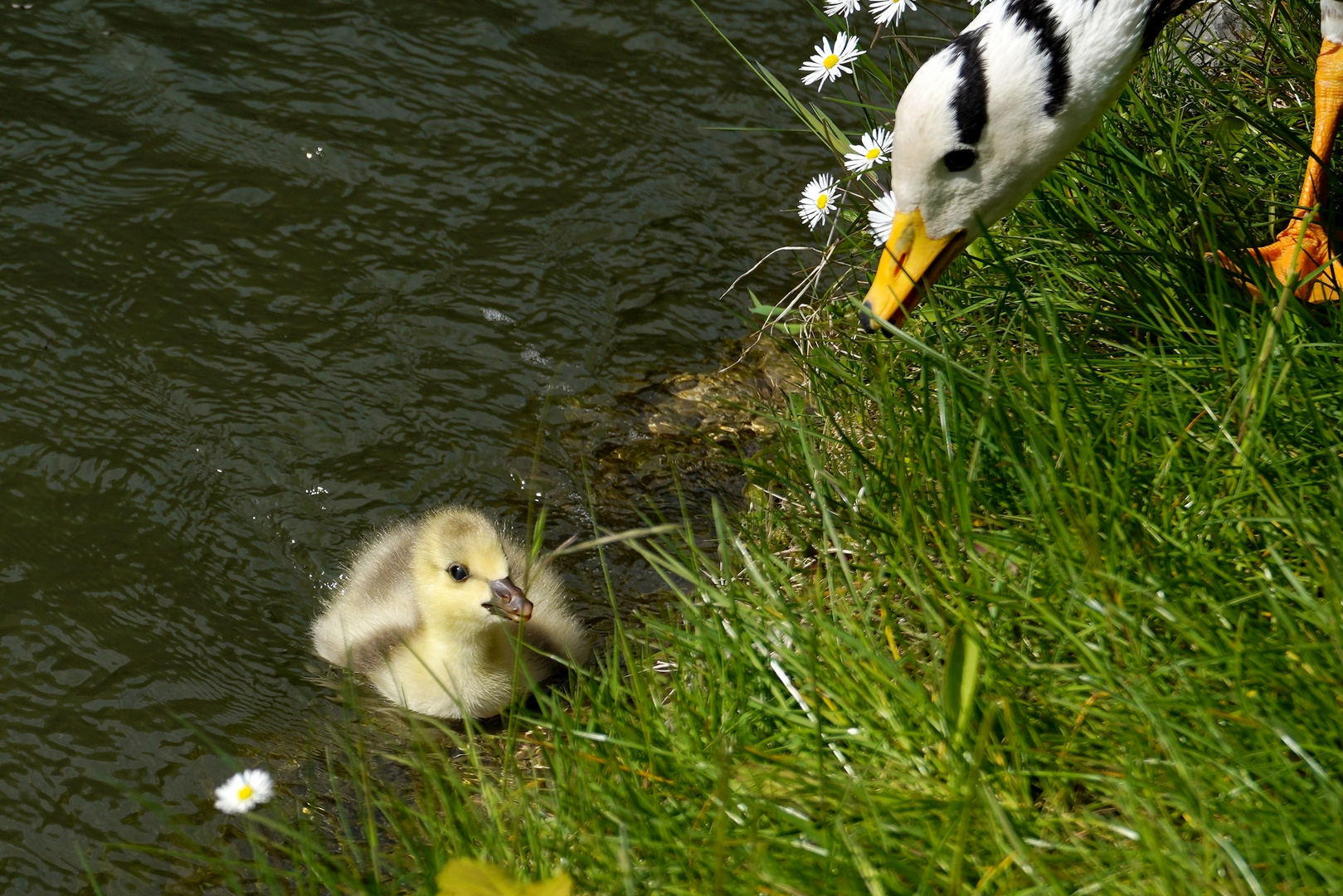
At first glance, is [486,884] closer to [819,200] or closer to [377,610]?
[377,610]

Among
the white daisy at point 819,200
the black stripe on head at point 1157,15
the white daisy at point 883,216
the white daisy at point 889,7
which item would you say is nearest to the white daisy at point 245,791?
the white daisy at point 883,216

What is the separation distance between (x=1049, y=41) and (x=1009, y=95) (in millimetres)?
165

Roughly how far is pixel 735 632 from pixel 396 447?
7.29ft

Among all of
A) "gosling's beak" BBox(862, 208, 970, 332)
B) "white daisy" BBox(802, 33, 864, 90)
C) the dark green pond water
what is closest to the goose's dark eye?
"gosling's beak" BBox(862, 208, 970, 332)

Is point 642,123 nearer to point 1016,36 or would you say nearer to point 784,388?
point 784,388

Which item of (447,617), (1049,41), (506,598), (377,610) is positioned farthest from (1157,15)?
(377,610)

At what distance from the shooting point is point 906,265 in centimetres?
315

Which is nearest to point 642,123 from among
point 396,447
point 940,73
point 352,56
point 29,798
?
point 352,56

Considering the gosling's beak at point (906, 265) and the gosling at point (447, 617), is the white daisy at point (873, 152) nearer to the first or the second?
the gosling's beak at point (906, 265)

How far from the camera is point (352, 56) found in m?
5.99

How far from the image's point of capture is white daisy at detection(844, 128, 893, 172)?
3.94 m

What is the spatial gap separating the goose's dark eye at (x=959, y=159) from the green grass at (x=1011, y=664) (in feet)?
1.49

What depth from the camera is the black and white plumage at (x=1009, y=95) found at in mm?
2906

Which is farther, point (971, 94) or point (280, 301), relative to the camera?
point (280, 301)
